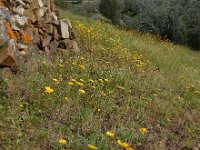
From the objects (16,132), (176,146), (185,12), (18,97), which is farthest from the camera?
(185,12)

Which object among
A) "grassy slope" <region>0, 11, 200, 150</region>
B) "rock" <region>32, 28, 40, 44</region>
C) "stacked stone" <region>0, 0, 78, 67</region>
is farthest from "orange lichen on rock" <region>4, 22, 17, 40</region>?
"rock" <region>32, 28, 40, 44</region>

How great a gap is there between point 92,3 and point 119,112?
17.6 meters

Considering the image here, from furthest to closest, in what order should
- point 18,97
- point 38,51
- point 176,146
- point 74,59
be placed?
point 74,59, point 38,51, point 176,146, point 18,97

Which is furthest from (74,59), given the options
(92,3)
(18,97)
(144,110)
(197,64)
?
(92,3)

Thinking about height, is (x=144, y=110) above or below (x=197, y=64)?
above

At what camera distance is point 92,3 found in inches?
950

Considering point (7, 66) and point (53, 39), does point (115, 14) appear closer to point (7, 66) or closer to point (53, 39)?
point (53, 39)

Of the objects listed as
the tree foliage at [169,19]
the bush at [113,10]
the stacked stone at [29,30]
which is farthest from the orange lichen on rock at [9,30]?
the bush at [113,10]

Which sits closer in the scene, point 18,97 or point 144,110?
point 18,97

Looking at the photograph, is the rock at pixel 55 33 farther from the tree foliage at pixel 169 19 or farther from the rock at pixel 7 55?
the tree foliage at pixel 169 19

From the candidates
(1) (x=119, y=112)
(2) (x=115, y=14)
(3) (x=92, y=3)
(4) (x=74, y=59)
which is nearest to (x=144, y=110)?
(1) (x=119, y=112)

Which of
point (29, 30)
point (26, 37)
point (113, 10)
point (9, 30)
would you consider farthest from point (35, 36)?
point (113, 10)

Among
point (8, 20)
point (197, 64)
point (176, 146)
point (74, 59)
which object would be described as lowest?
point (197, 64)

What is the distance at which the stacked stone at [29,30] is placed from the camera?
7.02 m
